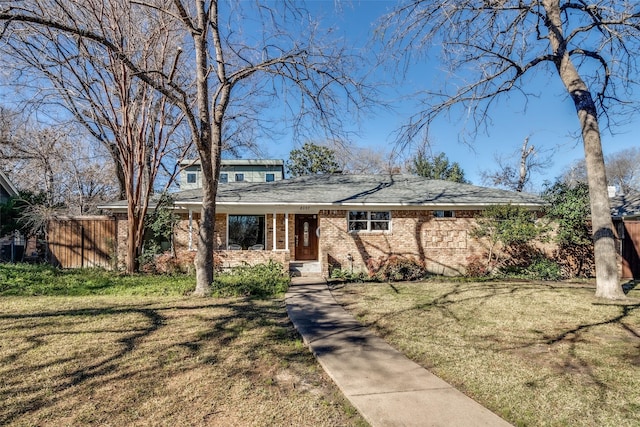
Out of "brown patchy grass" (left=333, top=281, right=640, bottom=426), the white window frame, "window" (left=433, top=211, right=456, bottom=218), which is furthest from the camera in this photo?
"window" (left=433, top=211, right=456, bottom=218)

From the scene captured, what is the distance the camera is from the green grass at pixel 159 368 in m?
3.25

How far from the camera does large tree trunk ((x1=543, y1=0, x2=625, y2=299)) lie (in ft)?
29.6

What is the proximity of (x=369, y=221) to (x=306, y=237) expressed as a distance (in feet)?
10.5

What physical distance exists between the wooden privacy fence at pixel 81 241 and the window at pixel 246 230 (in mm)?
4872

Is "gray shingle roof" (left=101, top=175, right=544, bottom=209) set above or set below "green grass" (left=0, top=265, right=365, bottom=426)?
above

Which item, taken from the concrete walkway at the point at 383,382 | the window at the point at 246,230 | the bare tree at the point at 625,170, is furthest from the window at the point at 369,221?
the bare tree at the point at 625,170

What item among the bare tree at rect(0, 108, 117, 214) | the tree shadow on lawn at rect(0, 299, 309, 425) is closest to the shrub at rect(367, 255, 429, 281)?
the tree shadow on lawn at rect(0, 299, 309, 425)

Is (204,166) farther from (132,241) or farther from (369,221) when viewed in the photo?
(369,221)

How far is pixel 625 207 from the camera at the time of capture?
642 inches

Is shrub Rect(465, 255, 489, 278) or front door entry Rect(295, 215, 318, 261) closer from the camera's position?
shrub Rect(465, 255, 489, 278)

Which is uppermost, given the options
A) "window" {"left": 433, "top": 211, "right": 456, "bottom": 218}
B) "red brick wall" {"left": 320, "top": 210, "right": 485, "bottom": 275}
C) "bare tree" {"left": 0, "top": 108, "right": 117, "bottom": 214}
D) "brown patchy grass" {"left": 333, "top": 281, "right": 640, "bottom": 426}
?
"bare tree" {"left": 0, "top": 108, "right": 117, "bottom": 214}

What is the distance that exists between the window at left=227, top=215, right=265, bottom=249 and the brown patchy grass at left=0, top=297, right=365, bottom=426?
8223mm

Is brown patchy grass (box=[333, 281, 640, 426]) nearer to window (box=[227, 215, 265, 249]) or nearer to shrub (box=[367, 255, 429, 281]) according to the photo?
shrub (box=[367, 255, 429, 281])

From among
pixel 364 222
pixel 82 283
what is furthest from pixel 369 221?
pixel 82 283
